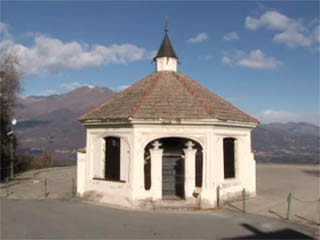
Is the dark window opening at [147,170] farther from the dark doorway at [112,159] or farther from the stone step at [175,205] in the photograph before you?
the stone step at [175,205]

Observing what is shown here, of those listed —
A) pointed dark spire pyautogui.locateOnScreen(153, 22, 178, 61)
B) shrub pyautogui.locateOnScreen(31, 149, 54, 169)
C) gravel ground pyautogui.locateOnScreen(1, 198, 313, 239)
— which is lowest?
gravel ground pyautogui.locateOnScreen(1, 198, 313, 239)

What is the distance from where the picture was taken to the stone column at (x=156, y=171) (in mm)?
16250

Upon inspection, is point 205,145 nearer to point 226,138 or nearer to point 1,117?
point 226,138

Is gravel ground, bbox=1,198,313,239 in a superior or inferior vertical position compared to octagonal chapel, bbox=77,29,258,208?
inferior

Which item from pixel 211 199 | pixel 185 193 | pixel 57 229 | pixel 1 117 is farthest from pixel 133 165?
pixel 1 117

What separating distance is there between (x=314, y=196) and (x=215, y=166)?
6.85 metres

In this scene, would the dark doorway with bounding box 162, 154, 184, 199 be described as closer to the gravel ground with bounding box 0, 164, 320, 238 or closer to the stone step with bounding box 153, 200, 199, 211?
the stone step with bounding box 153, 200, 199, 211

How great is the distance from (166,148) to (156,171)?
1.78m

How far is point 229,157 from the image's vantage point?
18016 mm

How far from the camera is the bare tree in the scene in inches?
1041

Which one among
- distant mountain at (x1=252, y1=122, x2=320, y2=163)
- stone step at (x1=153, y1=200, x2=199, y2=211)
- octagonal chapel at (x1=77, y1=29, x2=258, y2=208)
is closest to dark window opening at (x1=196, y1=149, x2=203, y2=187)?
octagonal chapel at (x1=77, y1=29, x2=258, y2=208)

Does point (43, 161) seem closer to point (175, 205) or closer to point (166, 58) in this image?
point (166, 58)

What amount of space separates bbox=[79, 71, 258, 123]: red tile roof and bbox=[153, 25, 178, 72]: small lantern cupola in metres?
0.46

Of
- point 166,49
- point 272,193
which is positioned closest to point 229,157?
point 272,193
